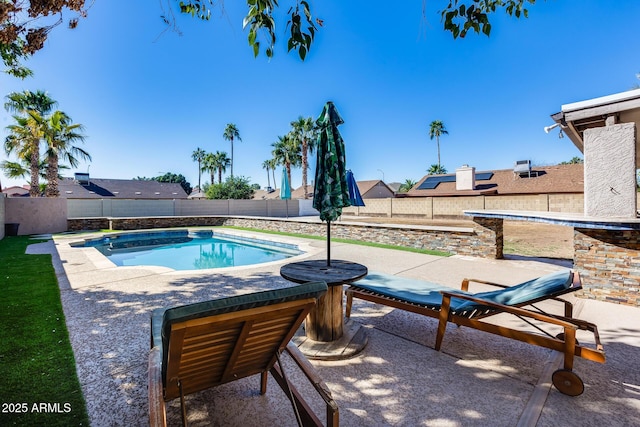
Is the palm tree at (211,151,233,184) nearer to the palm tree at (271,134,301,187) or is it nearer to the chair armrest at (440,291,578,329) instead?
the palm tree at (271,134,301,187)

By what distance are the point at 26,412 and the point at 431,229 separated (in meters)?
Answer: 9.38

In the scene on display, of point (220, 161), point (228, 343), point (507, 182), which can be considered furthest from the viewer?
point (220, 161)

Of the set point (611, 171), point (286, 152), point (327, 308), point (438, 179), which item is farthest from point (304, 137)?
point (327, 308)

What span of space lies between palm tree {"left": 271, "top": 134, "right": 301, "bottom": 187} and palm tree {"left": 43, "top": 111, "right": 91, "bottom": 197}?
730 inches

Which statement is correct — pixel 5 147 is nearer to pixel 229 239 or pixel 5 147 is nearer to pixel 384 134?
pixel 229 239

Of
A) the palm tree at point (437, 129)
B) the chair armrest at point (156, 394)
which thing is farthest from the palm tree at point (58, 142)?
the palm tree at point (437, 129)

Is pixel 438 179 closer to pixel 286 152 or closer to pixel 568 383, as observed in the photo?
pixel 286 152

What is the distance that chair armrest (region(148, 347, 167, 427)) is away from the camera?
148 centimetres

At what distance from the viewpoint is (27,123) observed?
675 inches

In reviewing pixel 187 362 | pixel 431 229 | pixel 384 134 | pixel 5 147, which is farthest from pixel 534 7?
pixel 384 134

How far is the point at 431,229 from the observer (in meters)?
9.42

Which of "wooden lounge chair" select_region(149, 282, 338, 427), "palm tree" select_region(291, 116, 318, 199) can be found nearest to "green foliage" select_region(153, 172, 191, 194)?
"palm tree" select_region(291, 116, 318, 199)

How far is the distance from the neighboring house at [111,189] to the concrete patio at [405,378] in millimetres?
34615

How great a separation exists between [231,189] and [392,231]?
24.0 meters
